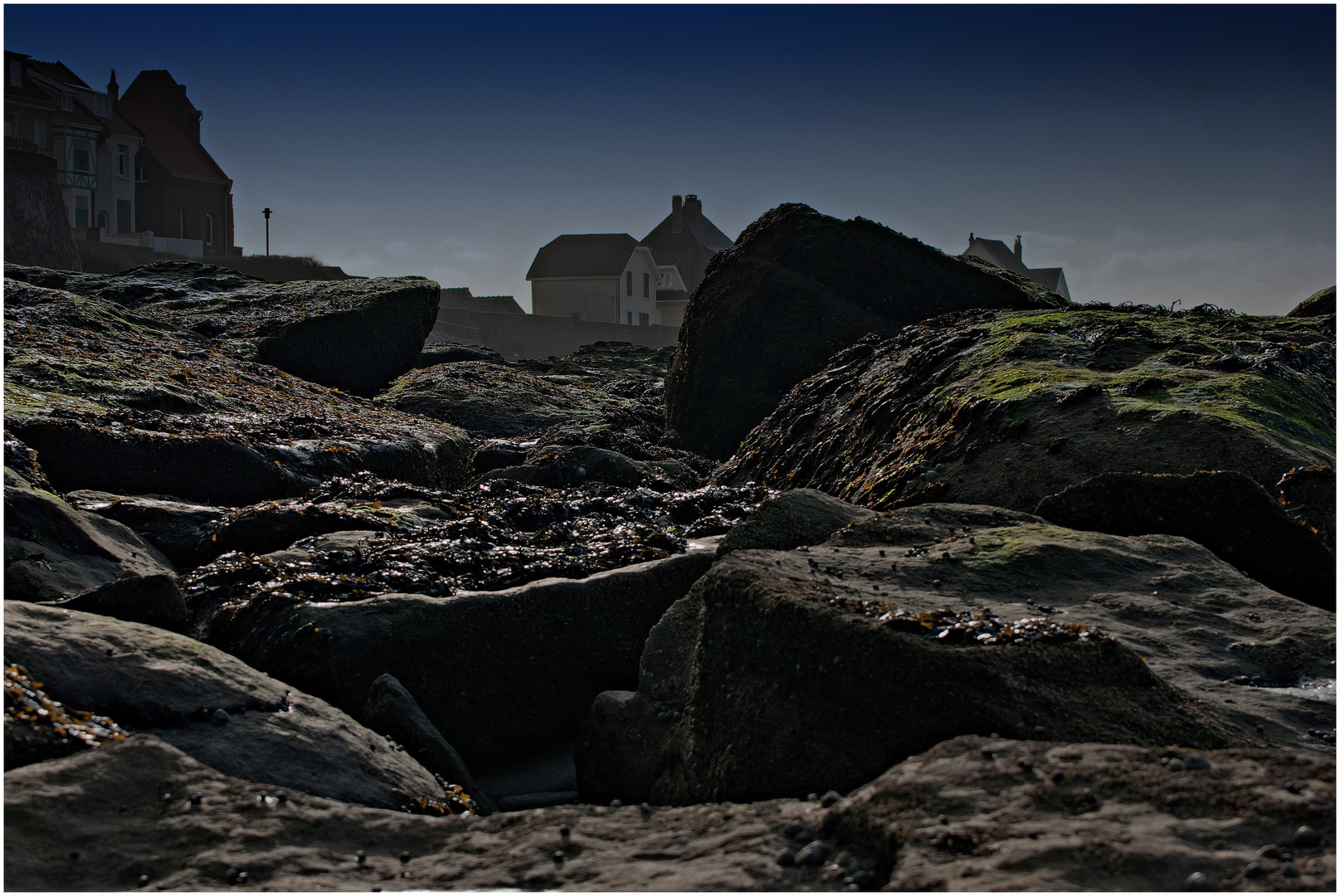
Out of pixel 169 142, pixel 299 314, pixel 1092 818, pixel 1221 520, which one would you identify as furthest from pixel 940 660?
pixel 169 142

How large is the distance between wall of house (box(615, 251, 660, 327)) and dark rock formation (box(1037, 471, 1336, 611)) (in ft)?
158

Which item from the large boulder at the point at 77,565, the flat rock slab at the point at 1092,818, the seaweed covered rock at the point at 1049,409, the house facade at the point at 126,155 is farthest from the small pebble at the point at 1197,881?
the house facade at the point at 126,155

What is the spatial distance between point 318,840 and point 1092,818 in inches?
82.4

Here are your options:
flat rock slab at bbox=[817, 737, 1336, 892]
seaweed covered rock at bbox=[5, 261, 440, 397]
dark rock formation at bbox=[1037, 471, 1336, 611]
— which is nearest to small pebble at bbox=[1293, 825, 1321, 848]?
flat rock slab at bbox=[817, 737, 1336, 892]

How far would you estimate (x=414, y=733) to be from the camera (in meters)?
4.05

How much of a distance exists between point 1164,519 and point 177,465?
5.96 m

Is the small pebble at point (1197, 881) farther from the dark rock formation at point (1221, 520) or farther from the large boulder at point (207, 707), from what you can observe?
the dark rock formation at point (1221, 520)

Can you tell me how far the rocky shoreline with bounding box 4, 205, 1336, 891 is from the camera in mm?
2633

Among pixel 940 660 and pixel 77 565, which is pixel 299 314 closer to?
pixel 77 565

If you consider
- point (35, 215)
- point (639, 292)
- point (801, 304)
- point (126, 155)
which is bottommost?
point (801, 304)

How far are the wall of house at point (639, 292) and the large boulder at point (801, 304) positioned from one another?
41.3 meters

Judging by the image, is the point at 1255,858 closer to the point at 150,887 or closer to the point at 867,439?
the point at 150,887

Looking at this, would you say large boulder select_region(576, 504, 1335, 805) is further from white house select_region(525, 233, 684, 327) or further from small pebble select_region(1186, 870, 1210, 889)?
white house select_region(525, 233, 684, 327)

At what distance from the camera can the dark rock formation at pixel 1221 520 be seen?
4441 millimetres
